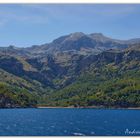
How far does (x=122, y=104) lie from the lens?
18638cm

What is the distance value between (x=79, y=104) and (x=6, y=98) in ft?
120

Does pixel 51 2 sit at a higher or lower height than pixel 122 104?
higher

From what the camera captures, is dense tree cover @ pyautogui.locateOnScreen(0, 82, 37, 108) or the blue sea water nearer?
the blue sea water

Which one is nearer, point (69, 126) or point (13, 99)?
point (69, 126)

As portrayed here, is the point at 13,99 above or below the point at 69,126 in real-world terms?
below

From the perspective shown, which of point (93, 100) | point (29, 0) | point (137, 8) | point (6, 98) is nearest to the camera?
point (29, 0)

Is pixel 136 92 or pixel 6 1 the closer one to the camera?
pixel 6 1

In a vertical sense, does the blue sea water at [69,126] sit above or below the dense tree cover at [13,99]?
above

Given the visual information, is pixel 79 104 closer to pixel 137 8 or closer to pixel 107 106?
pixel 107 106

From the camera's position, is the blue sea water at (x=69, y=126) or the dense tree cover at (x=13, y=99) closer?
the blue sea water at (x=69, y=126)

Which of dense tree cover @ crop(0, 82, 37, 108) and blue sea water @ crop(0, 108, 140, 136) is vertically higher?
A: blue sea water @ crop(0, 108, 140, 136)

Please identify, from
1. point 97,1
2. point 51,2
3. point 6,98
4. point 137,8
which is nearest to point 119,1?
point 97,1

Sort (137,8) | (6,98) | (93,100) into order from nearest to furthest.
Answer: (137,8)
(6,98)
(93,100)

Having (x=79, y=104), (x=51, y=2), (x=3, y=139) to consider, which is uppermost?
(x=51, y=2)
